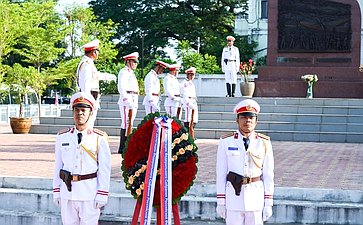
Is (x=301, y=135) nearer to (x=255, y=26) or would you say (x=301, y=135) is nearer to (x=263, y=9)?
(x=255, y=26)

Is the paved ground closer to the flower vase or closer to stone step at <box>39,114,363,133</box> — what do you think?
stone step at <box>39,114,363,133</box>

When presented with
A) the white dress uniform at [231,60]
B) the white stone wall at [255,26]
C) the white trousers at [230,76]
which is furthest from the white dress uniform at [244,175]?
the white stone wall at [255,26]

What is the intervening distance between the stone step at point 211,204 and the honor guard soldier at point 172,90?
6.00 metres

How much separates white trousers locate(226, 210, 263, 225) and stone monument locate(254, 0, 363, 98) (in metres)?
15.3

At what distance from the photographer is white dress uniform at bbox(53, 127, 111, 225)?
4.99 metres

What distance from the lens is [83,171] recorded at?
505cm

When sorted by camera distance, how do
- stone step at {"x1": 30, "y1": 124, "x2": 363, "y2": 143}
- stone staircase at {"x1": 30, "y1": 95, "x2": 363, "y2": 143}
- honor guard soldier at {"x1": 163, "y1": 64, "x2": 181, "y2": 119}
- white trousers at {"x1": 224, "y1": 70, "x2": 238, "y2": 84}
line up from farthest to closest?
white trousers at {"x1": 224, "y1": 70, "x2": 238, "y2": 84} < stone staircase at {"x1": 30, "y1": 95, "x2": 363, "y2": 143} < stone step at {"x1": 30, "y1": 124, "x2": 363, "y2": 143} < honor guard soldier at {"x1": 163, "y1": 64, "x2": 181, "y2": 119}

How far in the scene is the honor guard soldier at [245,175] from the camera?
16.2 feet

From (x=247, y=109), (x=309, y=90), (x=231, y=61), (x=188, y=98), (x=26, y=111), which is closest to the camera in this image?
(x=247, y=109)

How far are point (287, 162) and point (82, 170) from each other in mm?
6132

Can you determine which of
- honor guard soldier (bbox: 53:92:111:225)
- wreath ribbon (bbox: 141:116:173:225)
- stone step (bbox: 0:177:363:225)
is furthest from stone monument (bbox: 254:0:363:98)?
honor guard soldier (bbox: 53:92:111:225)

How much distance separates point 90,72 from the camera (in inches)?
372

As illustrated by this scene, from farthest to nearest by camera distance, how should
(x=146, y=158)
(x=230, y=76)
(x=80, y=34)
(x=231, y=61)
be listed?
(x=80, y=34)
(x=230, y=76)
(x=231, y=61)
(x=146, y=158)

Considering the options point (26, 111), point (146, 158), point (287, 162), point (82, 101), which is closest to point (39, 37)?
point (26, 111)
